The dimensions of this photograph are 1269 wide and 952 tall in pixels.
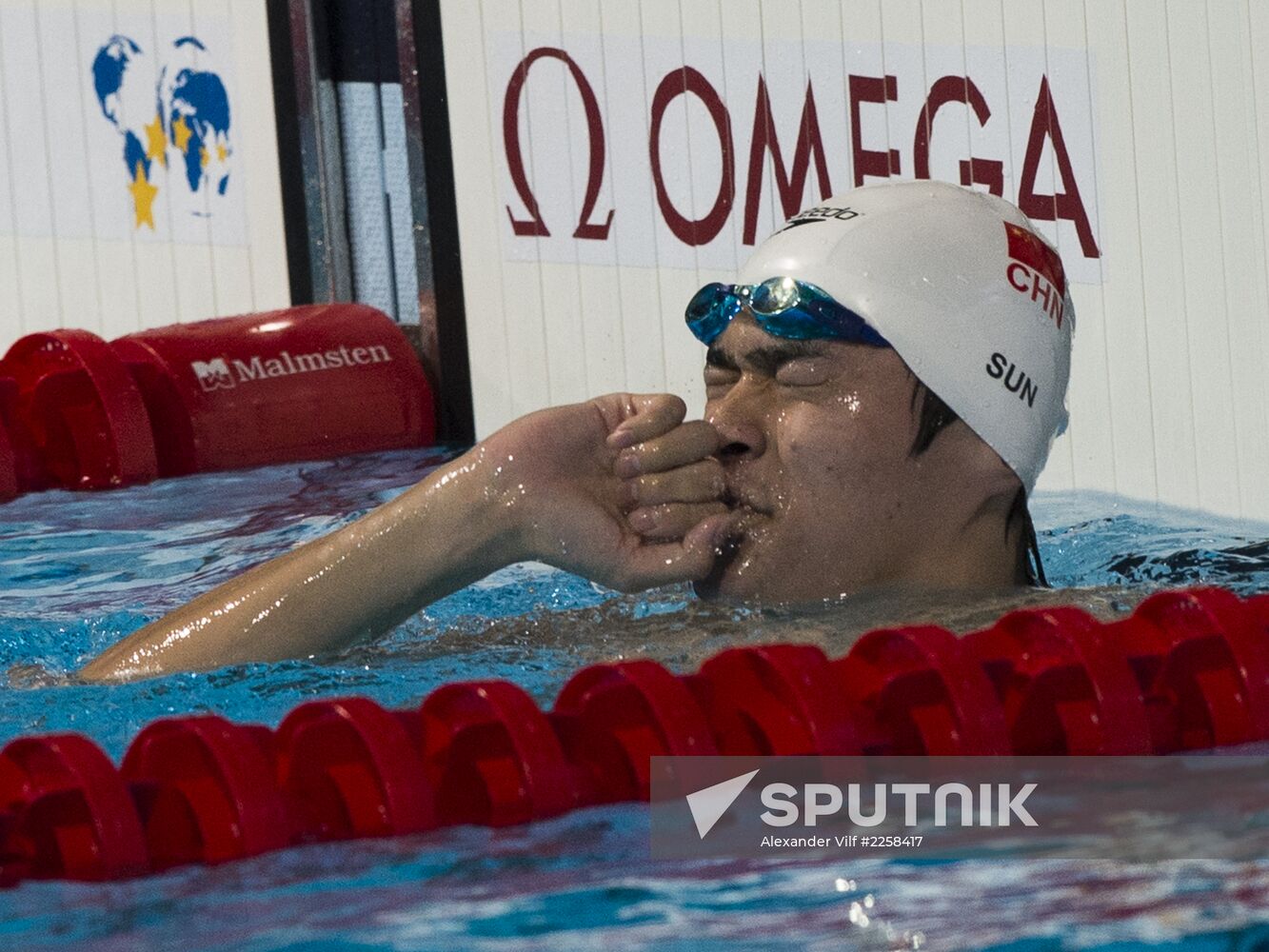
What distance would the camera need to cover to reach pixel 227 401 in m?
4.64

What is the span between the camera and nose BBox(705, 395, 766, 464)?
2.25m

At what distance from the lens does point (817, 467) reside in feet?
7.32

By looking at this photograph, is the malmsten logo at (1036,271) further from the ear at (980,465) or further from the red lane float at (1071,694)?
the red lane float at (1071,694)

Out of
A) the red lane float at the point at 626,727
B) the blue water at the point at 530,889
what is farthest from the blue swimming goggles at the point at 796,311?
the red lane float at the point at 626,727

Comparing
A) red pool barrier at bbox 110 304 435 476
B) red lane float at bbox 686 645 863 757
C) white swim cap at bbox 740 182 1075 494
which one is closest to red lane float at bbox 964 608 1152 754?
red lane float at bbox 686 645 863 757

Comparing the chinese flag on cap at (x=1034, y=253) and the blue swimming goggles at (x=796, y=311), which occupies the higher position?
the chinese flag on cap at (x=1034, y=253)

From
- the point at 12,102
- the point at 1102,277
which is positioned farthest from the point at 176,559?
the point at 12,102

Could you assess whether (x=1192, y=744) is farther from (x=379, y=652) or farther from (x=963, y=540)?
(x=379, y=652)

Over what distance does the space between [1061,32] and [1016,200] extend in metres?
0.35

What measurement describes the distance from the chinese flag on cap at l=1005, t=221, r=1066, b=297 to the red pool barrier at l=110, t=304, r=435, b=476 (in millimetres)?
2630

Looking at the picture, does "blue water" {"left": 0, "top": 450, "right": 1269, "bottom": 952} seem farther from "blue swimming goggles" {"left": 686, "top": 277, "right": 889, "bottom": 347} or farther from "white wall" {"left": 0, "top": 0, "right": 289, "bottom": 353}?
"white wall" {"left": 0, "top": 0, "right": 289, "bottom": 353}

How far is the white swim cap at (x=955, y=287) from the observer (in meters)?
2.32

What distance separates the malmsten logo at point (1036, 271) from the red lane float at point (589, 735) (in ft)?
1.98

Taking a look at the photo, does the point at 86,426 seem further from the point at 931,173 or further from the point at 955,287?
the point at 955,287
